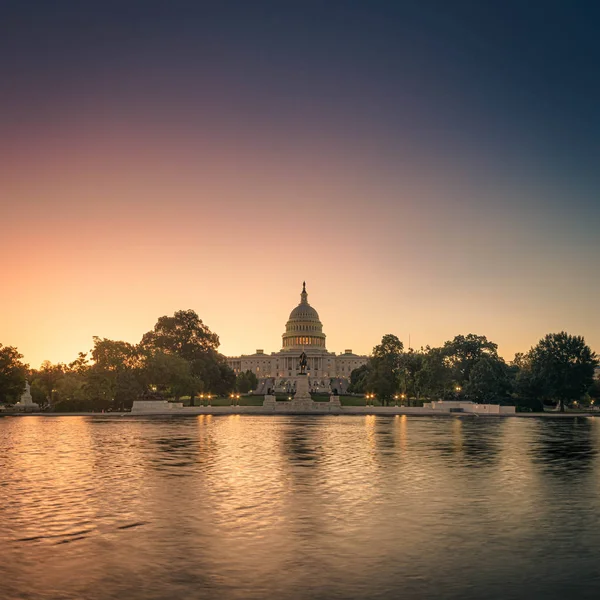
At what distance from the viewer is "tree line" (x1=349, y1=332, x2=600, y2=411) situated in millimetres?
93062

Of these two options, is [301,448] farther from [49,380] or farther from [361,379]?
[361,379]

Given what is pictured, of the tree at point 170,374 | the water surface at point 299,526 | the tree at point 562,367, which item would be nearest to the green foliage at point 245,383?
the tree at point 170,374

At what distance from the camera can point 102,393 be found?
89.9 meters

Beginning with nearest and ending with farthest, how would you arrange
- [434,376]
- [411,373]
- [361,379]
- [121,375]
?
[121,375] < [434,376] < [411,373] < [361,379]

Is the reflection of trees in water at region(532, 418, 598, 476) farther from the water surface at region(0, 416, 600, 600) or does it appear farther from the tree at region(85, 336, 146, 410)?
the tree at region(85, 336, 146, 410)

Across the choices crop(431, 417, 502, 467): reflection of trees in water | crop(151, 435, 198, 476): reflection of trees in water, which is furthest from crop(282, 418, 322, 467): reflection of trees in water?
crop(431, 417, 502, 467): reflection of trees in water

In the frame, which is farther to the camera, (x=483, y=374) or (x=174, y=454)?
(x=483, y=374)

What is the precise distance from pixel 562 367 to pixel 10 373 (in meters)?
74.0

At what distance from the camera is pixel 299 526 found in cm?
1570

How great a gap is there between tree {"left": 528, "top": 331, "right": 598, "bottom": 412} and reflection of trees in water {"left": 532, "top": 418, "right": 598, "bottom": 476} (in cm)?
4724

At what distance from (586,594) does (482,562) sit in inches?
85.0

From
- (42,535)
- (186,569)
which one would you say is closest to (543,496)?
(186,569)

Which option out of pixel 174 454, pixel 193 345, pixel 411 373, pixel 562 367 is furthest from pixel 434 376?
pixel 174 454

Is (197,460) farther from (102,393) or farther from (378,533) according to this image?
(102,393)
